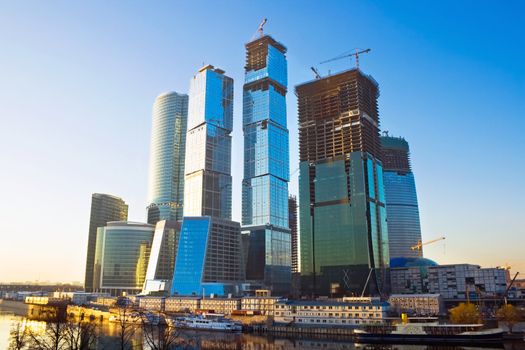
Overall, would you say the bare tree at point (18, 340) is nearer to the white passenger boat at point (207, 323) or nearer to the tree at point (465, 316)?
the white passenger boat at point (207, 323)

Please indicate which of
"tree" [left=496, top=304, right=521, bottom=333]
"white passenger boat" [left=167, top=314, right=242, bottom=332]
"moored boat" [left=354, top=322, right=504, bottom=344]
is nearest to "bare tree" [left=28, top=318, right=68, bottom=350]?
"white passenger boat" [left=167, top=314, right=242, bottom=332]

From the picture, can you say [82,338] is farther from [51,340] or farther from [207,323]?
[207,323]

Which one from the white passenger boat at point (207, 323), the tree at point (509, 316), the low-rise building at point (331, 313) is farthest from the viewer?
the white passenger boat at point (207, 323)

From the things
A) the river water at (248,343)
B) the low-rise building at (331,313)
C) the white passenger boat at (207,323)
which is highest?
the low-rise building at (331,313)

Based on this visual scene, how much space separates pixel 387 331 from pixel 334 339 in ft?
58.3

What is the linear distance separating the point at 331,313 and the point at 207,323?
Result: 49.1 metres

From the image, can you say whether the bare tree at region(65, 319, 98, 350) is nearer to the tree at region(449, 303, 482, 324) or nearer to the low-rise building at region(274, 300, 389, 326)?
the low-rise building at region(274, 300, 389, 326)

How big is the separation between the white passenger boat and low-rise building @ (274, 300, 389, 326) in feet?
63.5

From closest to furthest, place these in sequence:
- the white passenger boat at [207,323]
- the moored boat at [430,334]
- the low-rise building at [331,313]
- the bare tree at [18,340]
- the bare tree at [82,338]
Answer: the bare tree at [82,338]
the bare tree at [18,340]
the moored boat at [430,334]
the low-rise building at [331,313]
the white passenger boat at [207,323]

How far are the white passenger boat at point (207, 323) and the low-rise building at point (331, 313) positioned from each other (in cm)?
1934

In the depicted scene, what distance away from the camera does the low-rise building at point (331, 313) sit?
167 meters

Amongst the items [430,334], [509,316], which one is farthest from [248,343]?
[509,316]

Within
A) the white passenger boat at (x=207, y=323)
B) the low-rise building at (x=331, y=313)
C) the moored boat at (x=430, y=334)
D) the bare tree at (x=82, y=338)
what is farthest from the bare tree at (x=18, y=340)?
the low-rise building at (x=331, y=313)

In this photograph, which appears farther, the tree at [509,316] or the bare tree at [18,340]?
the tree at [509,316]
